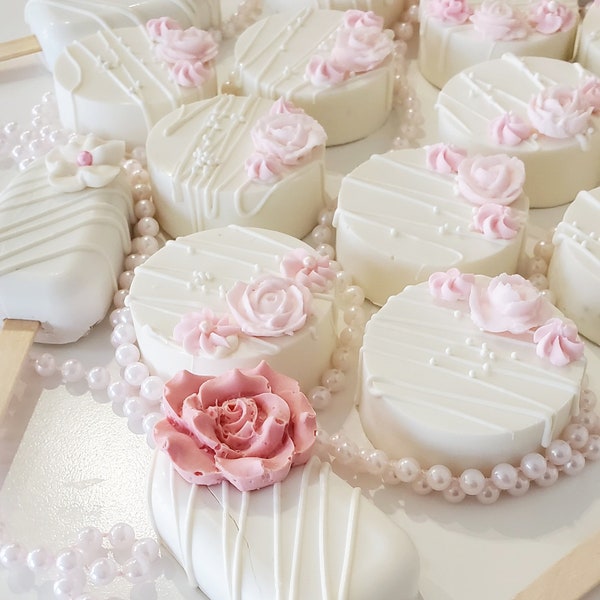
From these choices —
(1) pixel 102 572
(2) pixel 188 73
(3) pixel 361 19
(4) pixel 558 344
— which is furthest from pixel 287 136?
(1) pixel 102 572

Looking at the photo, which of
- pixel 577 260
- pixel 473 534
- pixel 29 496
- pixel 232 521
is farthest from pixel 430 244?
pixel 29 496

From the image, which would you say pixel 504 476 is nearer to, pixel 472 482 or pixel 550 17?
pixel 472 482

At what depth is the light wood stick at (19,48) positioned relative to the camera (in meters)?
2.45

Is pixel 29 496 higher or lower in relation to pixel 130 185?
lower

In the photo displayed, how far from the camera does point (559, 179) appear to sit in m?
1.98

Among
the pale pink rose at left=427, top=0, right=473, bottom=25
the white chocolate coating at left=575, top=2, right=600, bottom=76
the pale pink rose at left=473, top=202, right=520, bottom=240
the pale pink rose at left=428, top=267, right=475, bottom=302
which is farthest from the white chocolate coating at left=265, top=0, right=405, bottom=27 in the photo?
the pale pink rose at left=428, top=267, right=475, bottom=302

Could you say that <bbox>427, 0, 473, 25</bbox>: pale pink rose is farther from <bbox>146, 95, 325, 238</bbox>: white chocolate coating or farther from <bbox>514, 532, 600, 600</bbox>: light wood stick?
<bbox>514, 532, 600, 600</bbox>: light wood stick

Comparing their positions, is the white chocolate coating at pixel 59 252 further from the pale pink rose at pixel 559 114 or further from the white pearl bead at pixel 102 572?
the pale pink rose at pixel 559 114

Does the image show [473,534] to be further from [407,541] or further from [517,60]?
[517,60]

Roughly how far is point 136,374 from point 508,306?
0.65 metres

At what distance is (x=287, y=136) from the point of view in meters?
1.92

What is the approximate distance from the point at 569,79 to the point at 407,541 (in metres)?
1.19

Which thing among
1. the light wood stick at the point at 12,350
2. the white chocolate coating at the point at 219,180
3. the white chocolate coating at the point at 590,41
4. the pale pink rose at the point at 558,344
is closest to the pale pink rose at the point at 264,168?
the white chocolate coating at the point at 219,180

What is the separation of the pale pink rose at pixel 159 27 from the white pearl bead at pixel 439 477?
Answer: 1258mm
